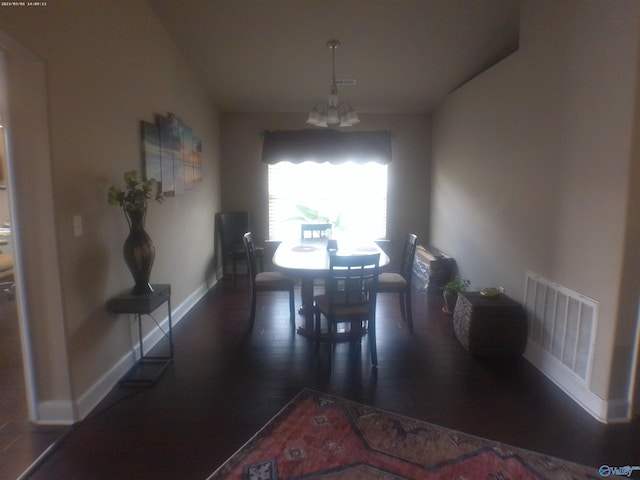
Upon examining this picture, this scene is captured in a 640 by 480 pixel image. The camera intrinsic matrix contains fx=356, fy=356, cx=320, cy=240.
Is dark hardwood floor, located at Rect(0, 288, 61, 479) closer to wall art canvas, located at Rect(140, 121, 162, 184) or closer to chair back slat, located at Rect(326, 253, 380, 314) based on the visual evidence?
wall art canvas, located at Rect(140, 121, 162, 184)

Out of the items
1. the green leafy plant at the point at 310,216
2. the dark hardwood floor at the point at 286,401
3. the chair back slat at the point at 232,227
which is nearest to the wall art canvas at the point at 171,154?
the chair back slat at the point at 232,227

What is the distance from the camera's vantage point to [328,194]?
5.23m

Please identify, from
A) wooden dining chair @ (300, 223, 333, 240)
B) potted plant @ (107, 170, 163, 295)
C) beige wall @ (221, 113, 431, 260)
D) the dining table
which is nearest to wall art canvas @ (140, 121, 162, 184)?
potted plant @ (107, 170, 163, 295)

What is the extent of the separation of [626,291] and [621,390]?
0.57 meters

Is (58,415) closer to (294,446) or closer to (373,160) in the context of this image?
(294,446)

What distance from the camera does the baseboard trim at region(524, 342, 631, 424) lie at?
→ 1.95 meters

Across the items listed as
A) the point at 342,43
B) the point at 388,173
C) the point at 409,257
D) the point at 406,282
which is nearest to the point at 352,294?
the point at 406,282

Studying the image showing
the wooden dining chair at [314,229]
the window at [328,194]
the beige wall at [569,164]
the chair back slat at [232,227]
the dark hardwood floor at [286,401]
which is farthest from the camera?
the window at [328,194]

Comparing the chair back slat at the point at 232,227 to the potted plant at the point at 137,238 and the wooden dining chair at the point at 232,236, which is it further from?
the potted plant at the point at 137,238

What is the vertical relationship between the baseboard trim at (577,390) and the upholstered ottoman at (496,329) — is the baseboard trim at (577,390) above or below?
below

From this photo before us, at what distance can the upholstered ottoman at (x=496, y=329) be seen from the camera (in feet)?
8.69

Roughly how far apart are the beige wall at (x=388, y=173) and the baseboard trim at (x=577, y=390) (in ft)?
9.43

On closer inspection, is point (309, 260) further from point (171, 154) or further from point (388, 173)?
point (388, 173)

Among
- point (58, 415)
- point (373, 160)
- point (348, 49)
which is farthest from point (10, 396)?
point (373, 160)
